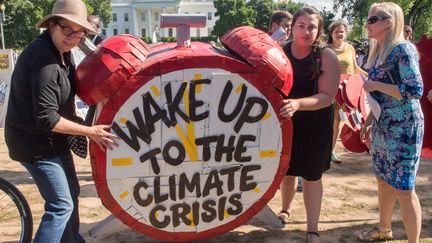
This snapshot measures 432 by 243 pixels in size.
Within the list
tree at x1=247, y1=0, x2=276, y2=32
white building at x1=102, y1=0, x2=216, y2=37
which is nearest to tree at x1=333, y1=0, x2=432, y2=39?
tree at x1=247, y1=0, x2=276, y2=32

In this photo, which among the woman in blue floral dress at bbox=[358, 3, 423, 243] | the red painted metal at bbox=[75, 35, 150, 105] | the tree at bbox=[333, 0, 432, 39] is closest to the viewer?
the red painted metal at bbox=[75, 35, 150, 105]

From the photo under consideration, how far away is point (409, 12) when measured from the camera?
2984 centimetres

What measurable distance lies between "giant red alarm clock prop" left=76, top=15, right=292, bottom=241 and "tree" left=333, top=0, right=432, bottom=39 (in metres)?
22.7

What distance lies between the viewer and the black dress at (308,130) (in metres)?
3.00

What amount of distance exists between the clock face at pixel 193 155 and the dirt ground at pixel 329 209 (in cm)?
65

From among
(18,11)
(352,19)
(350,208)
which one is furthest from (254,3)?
(350,208)

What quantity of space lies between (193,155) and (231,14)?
216ft

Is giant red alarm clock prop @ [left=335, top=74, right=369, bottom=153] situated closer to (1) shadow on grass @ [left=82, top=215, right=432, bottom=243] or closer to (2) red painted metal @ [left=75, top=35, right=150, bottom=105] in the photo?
(1) shadow on grass @ [left=82, top=215, right=432, bottom=243]

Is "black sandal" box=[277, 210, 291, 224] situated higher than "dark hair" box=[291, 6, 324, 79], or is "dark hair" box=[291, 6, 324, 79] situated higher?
"dark hair" box=[291, 6, 324, 79]

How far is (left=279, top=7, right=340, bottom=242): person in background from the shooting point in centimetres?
291

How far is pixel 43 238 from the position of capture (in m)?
2.53

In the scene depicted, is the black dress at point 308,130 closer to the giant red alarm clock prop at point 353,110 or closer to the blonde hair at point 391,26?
the blonde hair at point 391,26

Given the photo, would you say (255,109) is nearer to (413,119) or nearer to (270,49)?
(270,49)

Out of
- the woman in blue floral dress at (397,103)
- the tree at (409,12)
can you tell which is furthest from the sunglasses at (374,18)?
the tree at (409,12)
